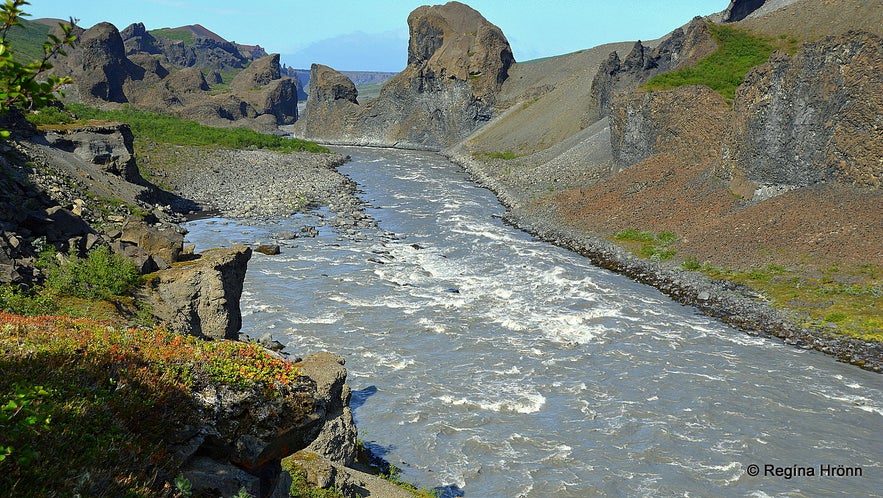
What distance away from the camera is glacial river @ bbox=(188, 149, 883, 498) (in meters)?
20.3

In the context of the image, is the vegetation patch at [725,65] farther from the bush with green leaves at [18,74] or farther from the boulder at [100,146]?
the bush with green leaves at [18,74]

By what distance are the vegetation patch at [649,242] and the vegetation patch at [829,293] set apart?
5.16 m

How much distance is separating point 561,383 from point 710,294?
51.9 feet

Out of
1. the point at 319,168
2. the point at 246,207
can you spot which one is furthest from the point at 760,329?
the point at 319,168

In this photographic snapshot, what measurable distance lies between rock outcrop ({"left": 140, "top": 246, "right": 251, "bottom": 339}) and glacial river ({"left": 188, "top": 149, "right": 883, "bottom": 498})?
592cm

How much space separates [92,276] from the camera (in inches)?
753

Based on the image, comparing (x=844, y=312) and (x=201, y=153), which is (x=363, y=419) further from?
(x=201, y=153)

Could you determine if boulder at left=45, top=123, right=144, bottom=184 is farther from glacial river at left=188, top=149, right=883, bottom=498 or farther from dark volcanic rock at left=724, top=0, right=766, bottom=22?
dark volcanic rock at left=724, top=0, right=766, bottom=22

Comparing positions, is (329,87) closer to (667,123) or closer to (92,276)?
(667,123)

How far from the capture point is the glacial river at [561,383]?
66.5 feet

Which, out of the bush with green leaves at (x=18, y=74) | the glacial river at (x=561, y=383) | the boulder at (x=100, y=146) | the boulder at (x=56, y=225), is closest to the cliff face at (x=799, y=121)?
the glacial river at (x=561, y=383)

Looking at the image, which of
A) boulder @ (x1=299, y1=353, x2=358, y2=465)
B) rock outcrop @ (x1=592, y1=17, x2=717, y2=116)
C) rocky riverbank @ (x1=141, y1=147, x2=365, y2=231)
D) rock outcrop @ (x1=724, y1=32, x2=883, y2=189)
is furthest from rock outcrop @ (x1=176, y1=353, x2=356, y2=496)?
rock outcrop @ (x1=592, y1=17, x2=717, y2=116)

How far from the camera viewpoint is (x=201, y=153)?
9162 cm

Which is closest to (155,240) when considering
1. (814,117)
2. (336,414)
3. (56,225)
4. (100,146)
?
(56,225)
